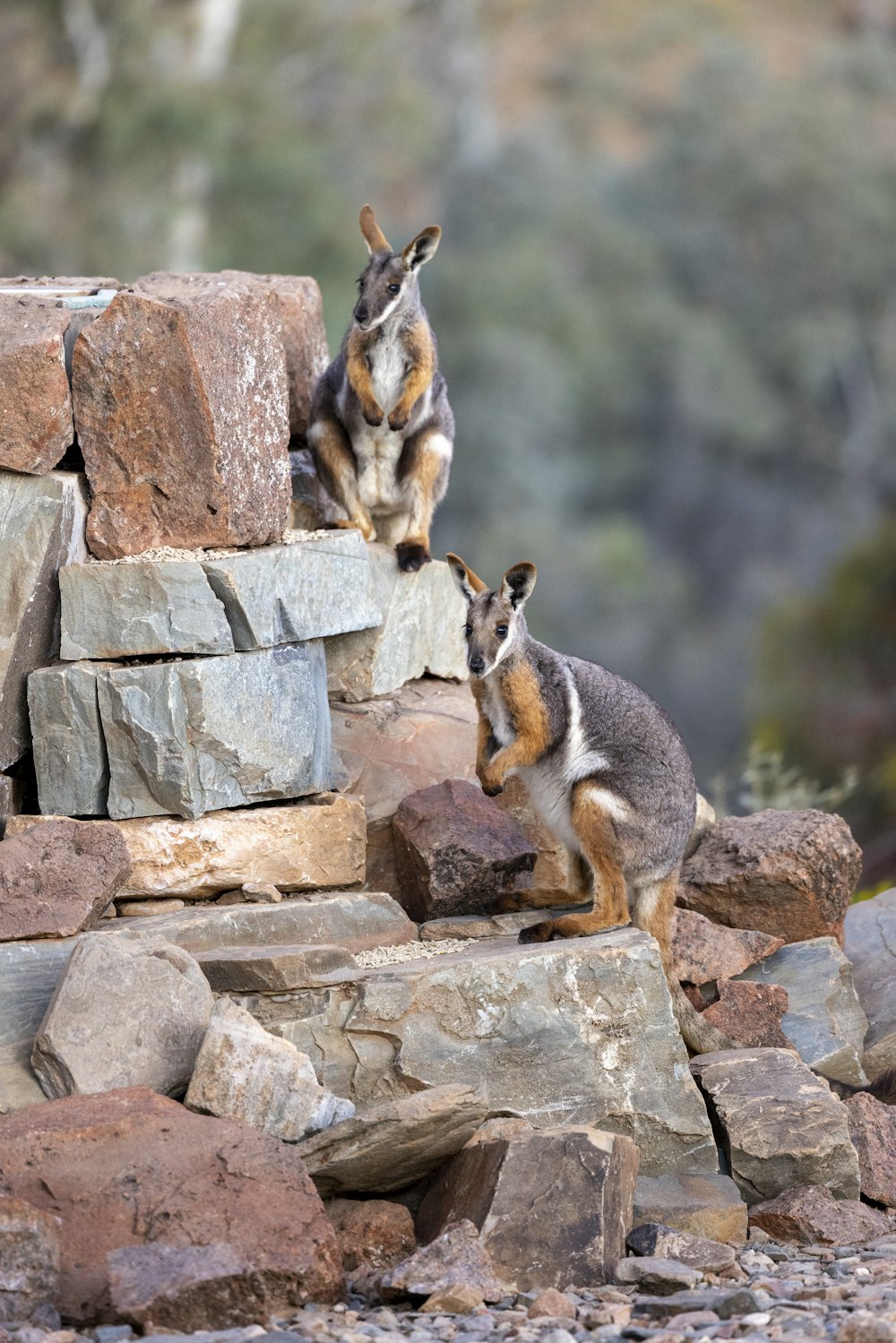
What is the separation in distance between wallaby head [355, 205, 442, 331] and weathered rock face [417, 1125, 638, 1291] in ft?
14.1

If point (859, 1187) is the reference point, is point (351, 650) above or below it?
above

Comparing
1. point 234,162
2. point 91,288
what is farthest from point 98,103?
point 91,288

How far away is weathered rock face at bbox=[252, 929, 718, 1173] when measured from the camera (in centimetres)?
662

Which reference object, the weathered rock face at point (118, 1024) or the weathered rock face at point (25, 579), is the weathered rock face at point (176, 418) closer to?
the weathered rock face at point (25, 579)

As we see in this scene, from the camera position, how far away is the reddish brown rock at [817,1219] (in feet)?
20.9

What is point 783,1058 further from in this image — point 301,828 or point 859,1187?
point 301,828

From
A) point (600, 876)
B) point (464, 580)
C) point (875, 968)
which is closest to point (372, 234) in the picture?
point (464, 580)

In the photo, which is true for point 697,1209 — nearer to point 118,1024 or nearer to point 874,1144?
point 874,1144

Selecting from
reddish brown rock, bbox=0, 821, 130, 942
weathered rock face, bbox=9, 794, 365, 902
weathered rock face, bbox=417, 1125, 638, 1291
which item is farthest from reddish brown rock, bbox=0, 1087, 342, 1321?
weathered rock face, bbox=9, 794, 365, 902

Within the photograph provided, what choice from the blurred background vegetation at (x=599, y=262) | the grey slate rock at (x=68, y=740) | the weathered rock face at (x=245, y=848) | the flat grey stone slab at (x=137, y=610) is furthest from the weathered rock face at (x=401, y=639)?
the blurred background vegetation at (x=599, y=262)

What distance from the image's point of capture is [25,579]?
7297mm

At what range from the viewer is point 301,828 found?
24.8 ft

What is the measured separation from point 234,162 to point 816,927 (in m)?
20.5

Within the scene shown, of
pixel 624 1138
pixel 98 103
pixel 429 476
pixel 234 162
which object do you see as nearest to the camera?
pixel 624 1138
